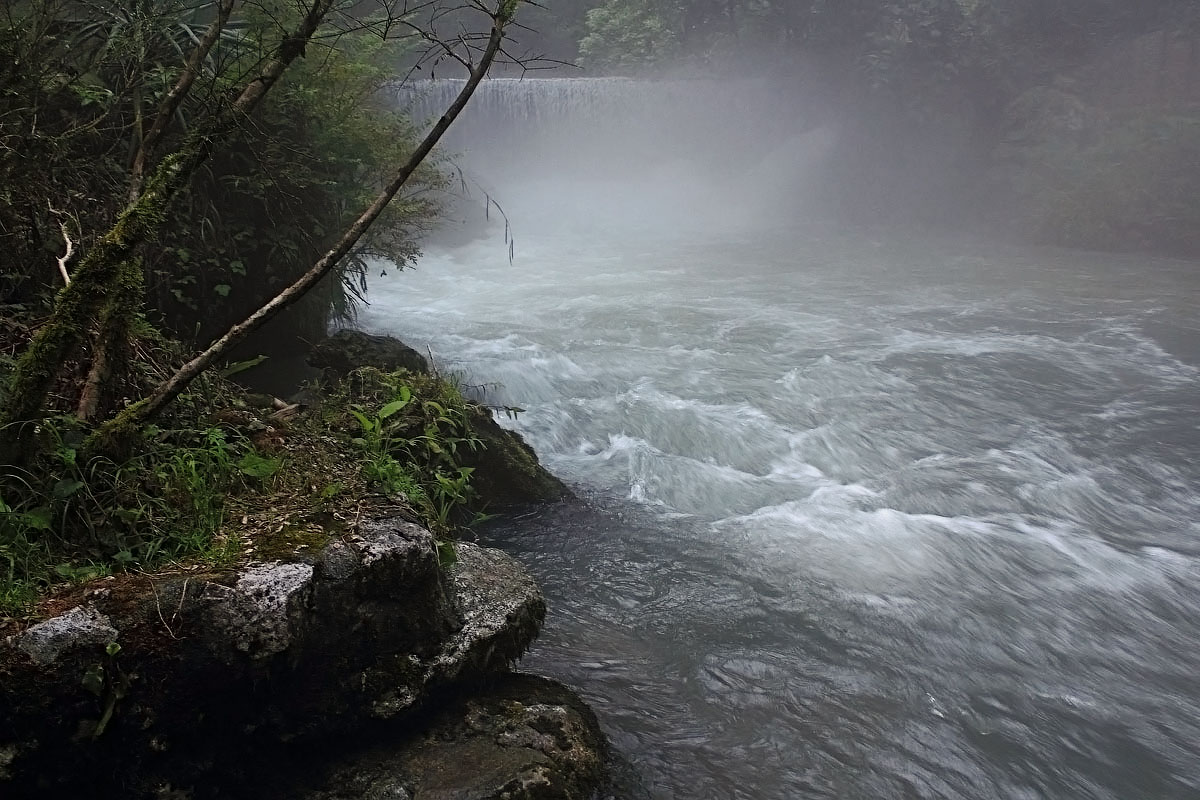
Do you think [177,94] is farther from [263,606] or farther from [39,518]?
[263,606]

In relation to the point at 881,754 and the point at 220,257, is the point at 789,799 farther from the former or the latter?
the point at 220,257

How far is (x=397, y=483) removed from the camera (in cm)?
402

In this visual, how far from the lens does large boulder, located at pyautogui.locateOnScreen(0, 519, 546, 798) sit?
2.51m

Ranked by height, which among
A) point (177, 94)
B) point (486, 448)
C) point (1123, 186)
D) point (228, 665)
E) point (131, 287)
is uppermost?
point (177, 94)

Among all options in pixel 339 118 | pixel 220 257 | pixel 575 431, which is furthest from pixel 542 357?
pixel 220 257

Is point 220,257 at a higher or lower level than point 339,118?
lower

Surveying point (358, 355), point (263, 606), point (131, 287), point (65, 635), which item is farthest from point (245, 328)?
point (358, 355)

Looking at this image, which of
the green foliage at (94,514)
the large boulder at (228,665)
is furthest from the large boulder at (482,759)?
the green foliage at (94,514)

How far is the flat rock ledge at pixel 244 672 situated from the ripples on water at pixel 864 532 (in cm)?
111

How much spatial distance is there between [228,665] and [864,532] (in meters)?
5.10

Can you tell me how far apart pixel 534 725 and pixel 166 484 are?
178 centimetres

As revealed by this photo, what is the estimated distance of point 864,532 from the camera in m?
6.58

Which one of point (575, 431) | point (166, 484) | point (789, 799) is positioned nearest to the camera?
point (166, 484)

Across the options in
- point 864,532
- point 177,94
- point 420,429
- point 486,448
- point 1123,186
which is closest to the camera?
point 177,94
